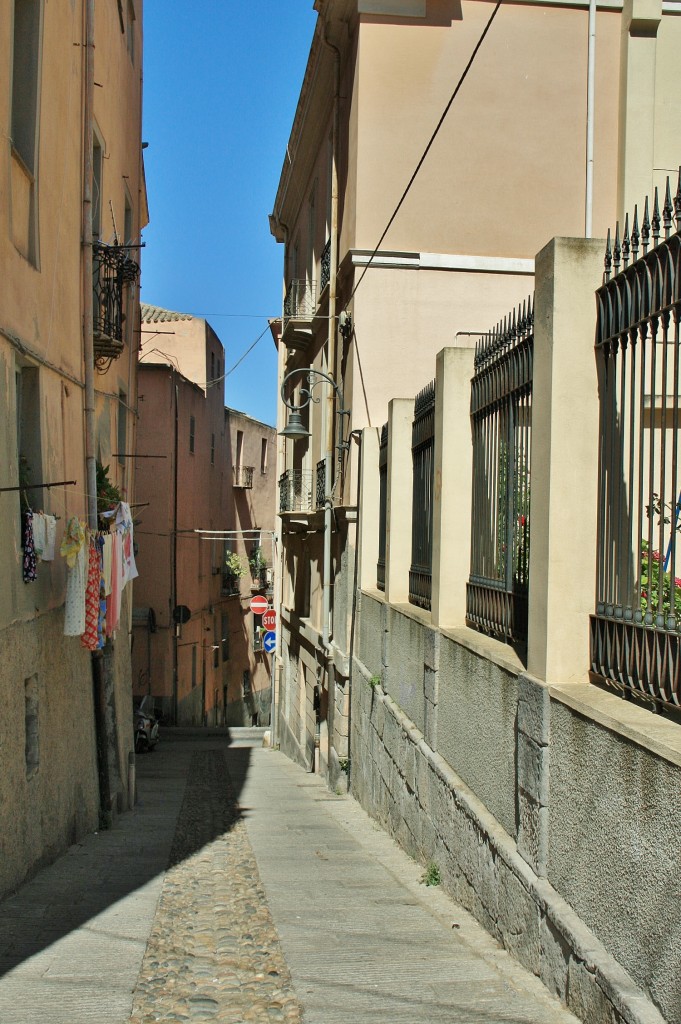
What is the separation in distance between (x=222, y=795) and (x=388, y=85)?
10220mm

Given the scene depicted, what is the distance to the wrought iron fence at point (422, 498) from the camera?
943 centimetres

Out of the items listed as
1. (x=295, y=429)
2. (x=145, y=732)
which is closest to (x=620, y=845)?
(x=295, y=429)

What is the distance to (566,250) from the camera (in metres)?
4.93

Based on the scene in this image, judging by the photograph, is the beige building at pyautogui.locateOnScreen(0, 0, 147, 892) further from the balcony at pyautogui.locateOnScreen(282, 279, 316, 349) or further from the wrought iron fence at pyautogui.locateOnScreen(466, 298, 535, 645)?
the balcony at pyautogui.locateOnScreen(282, 279, 316, 349)

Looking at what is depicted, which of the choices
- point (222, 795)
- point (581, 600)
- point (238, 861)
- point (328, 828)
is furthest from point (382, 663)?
point (581, 600)

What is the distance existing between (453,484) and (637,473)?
3.49m

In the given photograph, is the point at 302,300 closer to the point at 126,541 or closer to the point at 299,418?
the point at 299,418

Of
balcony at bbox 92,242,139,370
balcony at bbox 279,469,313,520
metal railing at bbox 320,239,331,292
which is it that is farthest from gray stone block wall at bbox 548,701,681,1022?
balcony at bbox 279,469,313,520

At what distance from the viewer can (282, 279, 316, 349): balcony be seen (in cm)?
1834

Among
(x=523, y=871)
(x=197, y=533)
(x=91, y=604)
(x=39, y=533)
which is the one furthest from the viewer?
Result: (x=197, y=533)

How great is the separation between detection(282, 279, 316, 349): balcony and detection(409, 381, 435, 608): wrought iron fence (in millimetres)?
8115

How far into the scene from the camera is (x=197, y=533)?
102ft

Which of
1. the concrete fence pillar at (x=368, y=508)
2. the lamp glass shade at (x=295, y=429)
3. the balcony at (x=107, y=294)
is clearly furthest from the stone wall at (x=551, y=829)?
the balcony at (x=107, y=294)

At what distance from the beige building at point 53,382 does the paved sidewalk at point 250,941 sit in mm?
785
